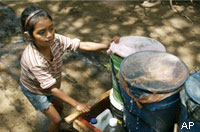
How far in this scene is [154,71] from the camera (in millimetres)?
1772

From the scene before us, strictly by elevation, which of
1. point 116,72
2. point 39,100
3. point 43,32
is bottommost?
point 39,100

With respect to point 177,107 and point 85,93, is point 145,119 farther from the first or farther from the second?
point 85,93

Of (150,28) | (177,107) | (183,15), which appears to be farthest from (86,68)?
(183,15)

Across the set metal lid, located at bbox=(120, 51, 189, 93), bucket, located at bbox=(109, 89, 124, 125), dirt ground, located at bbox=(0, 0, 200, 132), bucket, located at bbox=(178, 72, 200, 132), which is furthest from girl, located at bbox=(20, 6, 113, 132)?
bucket, located at bbox=(178, 72, 200, 132)

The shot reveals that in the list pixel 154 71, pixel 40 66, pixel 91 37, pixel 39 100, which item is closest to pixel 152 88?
pixel 154 71

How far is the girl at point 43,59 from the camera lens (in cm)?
195

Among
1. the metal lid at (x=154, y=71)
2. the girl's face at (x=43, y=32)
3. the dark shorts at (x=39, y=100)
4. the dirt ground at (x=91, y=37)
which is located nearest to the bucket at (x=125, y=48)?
the metal lid at (x=154, y=71)

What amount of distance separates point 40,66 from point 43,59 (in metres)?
0.12

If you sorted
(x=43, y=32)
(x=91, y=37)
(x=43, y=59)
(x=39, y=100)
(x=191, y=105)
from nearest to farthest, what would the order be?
(x=191, y=105) → (x=43, y=32) → (x=43, y=59) → (x=39, y=100) → (x=91, y=37)

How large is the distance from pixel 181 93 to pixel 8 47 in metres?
3.47

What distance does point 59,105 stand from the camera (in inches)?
108

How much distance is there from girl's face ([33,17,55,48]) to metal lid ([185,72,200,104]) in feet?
3.88

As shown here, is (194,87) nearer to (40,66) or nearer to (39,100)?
(40,66)

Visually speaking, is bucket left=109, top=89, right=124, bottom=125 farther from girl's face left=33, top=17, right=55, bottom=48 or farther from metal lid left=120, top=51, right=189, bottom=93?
girl's face left=33, top=17, right=55, bottom=48
